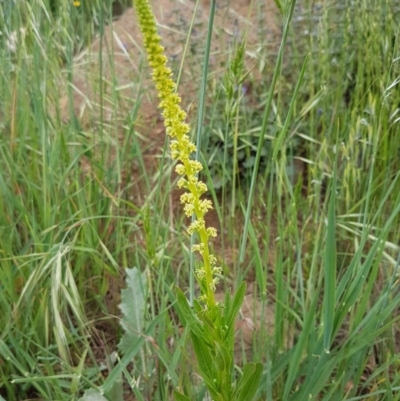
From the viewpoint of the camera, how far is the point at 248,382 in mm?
770

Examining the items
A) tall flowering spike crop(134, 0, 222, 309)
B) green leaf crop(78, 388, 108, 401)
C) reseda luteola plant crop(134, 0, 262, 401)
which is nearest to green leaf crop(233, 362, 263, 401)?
reseda luteola plant crop(134, 0, 262, 401)

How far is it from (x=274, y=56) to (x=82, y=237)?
38.5 inches

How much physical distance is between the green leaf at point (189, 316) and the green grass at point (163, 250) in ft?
0.49

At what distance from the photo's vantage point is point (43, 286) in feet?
3.99

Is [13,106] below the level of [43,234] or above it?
above

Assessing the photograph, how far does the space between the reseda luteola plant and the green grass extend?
140mm

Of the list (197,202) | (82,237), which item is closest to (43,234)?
(82,237)

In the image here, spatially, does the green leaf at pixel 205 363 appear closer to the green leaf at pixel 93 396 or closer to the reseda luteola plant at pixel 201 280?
the reseda luteola plant at pixel 201 280

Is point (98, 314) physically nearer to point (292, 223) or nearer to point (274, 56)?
point (292, 223)

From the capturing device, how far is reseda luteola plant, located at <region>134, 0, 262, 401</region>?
0.60 m

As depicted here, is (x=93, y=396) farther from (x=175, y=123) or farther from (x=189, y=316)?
(x=175, y=123)

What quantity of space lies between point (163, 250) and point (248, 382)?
38cm

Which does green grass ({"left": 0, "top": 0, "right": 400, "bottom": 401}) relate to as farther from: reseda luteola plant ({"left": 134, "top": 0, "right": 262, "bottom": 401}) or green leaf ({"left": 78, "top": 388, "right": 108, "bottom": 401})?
reseda luteola plant ({"left": 134, "top": 0, "right": 262, "bottom": 401})

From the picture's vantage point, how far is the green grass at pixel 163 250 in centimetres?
94
